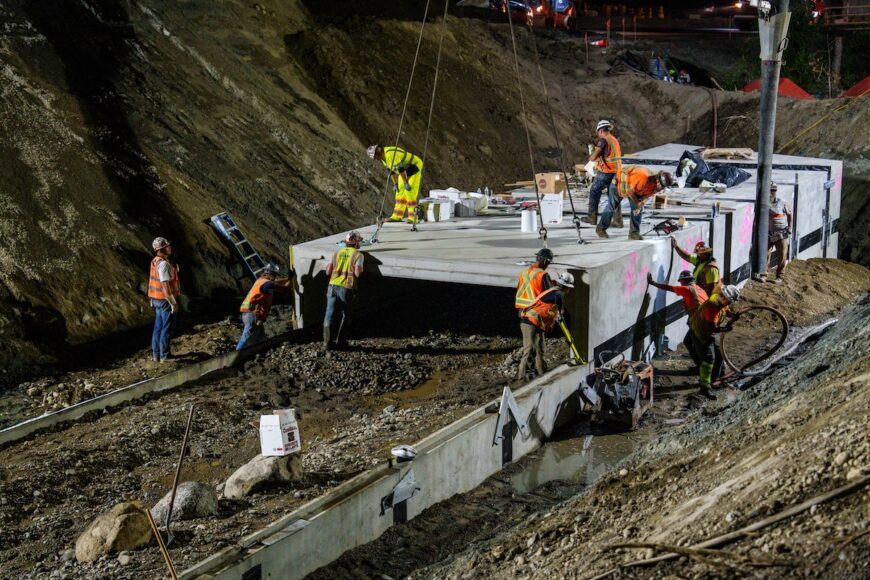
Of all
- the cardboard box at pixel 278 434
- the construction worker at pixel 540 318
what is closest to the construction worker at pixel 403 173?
the construction worker at pixel 540 318

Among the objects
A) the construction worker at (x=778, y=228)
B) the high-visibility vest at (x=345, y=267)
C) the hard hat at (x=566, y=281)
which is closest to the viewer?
the hard hat at (x=566, y=281)

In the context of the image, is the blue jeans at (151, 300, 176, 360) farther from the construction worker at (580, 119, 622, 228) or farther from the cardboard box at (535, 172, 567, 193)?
the cardboard box at (535, 172, 567, 193)

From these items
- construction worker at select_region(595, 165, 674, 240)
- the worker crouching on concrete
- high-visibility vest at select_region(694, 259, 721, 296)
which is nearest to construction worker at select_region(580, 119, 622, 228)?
construction worker at select_region(595, 165, 674, 240)

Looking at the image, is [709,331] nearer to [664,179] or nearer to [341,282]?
[664,179]

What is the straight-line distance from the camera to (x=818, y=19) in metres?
35.3

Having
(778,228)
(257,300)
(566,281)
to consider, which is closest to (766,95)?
(778,228)

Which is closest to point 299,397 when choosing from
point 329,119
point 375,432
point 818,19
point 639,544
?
point 375,432

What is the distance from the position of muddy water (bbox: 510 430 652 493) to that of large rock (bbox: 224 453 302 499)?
2.77 metres

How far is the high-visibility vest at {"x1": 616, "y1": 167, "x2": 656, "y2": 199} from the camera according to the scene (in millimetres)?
14305

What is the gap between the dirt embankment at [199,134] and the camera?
14977mm

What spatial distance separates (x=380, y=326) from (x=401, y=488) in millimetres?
6407

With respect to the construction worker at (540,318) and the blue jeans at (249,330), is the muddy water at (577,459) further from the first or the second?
the blue jeans at (249,330)

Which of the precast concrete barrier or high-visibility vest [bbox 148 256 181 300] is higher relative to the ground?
high-visibility vest [bbox 148 256 181 300]

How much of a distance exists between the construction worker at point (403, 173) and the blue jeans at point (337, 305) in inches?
99.6
